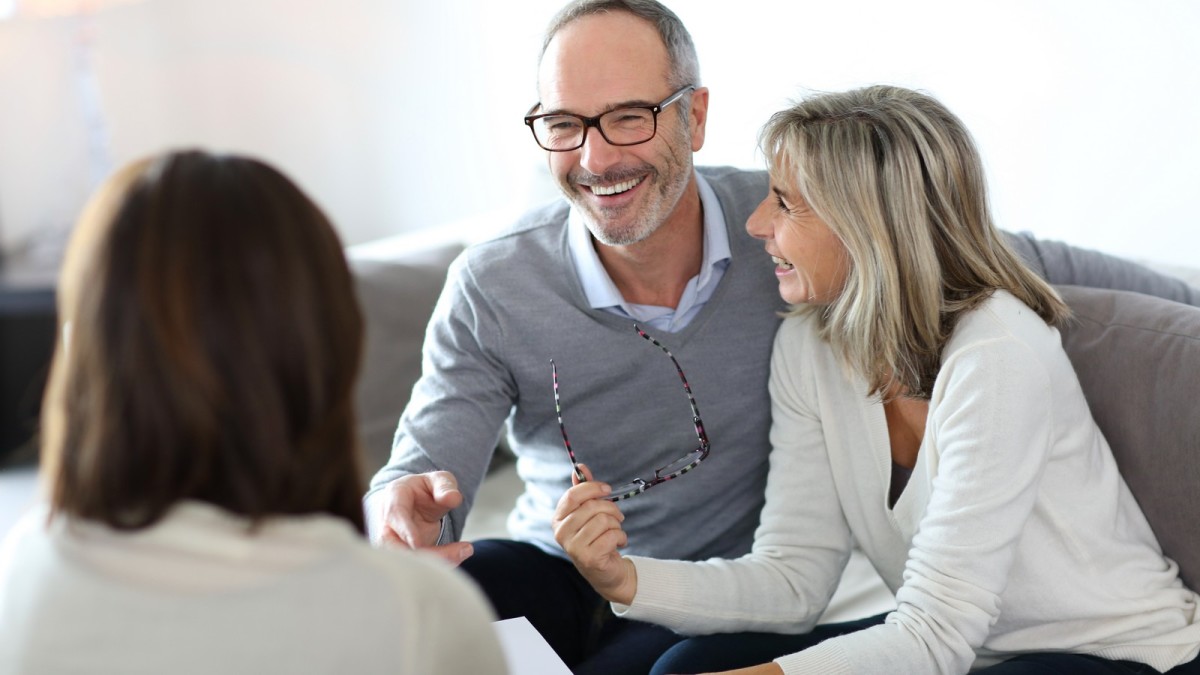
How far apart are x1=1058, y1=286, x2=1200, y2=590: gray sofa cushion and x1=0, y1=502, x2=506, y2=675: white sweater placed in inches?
38.8

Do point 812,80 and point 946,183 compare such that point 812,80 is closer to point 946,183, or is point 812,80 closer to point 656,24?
point 656,24

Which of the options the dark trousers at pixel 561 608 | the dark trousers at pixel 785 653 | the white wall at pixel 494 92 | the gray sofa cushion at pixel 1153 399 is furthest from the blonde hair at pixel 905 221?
the dark trousers at pixel 561 608

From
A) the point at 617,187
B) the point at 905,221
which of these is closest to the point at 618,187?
the point at 617,187

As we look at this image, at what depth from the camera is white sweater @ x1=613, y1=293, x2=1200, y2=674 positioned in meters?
1.30

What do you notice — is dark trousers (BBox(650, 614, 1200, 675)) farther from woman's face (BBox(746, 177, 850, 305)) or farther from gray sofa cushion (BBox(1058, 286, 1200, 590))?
woman's face (BBox(746, 177, 850, 305))

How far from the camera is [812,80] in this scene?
240 centimetres

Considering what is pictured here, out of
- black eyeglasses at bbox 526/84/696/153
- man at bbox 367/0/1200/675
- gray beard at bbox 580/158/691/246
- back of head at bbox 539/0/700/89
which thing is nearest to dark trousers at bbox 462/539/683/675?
man at bbox 367/0/1200/675

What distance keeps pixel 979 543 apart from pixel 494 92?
96.5 inches

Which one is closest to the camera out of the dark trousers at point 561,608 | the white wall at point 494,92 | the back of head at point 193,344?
the back of head at point 193,344

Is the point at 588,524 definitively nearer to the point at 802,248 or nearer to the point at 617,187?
the point at 802,248

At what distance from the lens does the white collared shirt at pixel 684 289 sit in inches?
66.4

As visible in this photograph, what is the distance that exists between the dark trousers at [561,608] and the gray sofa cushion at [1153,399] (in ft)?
2.09

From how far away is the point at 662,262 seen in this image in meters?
1.72

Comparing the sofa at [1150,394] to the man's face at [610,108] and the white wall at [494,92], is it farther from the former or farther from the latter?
the man's face at [610,108]
